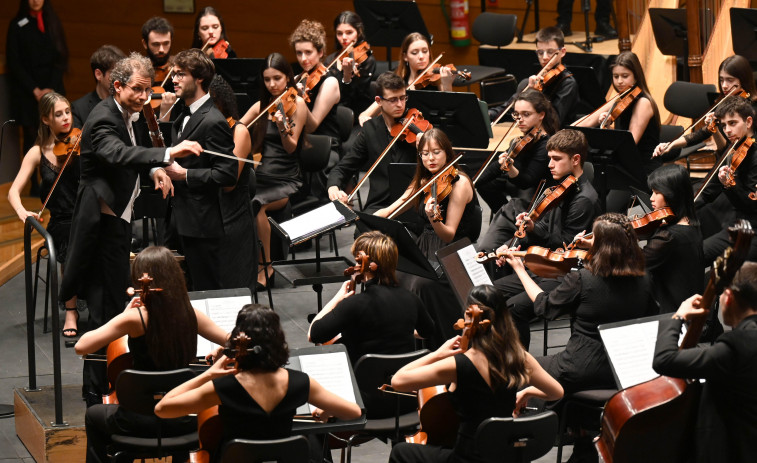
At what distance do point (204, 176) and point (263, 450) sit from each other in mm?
2087

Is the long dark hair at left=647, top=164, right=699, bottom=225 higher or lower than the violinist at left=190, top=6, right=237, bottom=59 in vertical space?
lower

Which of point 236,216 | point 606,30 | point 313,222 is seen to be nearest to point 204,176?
point 236,216

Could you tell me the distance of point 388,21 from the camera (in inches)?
331

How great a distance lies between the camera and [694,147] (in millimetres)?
7023

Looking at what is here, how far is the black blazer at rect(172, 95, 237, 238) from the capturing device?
17.2 ft

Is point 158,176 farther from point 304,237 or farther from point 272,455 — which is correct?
point 272,455

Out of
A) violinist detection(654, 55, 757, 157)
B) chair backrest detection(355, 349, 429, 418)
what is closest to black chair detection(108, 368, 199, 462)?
chair backrest detection(355, 349, 429, 418)

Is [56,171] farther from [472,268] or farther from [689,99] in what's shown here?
[689,99]

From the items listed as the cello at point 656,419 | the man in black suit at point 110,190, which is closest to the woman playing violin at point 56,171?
the man in black suit at point 110,190

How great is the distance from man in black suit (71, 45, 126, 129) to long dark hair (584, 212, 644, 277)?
2.88 metres

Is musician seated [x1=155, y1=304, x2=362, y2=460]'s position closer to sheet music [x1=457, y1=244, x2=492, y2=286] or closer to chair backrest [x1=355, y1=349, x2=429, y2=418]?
chair backrest [x1=355, y1=349, x2=429, y2=418]

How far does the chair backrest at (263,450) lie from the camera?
3.42 metres

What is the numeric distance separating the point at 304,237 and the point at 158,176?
82 centimetres

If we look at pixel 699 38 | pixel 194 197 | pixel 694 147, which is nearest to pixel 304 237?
pixel 194 197
